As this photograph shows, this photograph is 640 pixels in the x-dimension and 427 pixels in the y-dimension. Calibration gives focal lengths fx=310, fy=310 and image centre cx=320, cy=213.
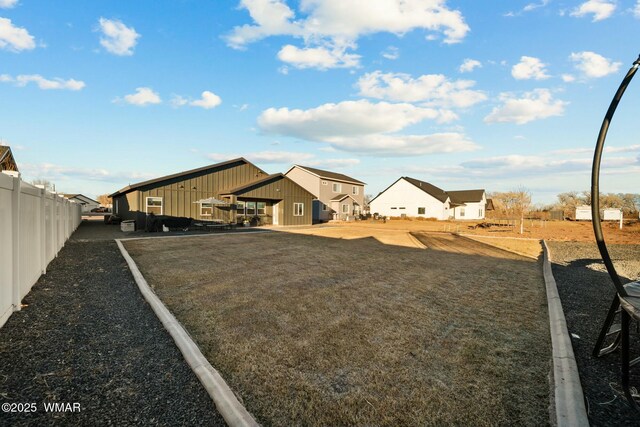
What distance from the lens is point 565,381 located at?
303 centimetres

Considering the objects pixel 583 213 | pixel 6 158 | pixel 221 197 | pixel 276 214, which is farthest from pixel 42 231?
pixel 583 213

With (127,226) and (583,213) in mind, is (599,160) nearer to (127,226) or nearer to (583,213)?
(127,226)

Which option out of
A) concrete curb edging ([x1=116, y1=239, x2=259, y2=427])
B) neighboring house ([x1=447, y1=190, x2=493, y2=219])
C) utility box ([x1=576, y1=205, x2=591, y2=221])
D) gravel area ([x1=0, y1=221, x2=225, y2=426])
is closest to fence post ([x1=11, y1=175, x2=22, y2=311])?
gravel area ([x1=0, y1=221, x2=225, y2=426])

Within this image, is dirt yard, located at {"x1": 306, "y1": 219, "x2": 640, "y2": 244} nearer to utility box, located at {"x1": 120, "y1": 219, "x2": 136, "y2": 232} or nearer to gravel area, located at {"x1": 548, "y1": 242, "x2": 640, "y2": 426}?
gravel area, located at {"x1": 548, "y1": 242, "x2": 640, "y2": 426}

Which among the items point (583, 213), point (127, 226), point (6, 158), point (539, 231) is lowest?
point (539, 231)

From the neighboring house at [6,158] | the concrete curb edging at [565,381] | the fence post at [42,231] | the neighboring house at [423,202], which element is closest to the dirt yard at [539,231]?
the fence post at [42,231]

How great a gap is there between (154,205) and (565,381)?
2325cm

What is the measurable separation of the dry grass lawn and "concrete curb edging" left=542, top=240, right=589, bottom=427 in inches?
4.4

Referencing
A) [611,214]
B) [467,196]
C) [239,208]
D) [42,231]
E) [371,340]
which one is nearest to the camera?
[371,340]

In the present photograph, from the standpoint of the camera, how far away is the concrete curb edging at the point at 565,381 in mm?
2512

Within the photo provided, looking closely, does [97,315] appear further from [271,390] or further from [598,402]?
[598,402]

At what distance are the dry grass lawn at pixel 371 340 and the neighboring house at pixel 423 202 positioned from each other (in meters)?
39.5

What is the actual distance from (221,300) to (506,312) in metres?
4.95

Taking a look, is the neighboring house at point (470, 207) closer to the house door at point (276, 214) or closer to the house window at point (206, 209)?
the house door at point (276, 214)
